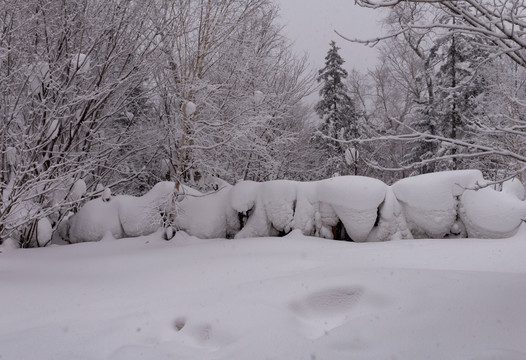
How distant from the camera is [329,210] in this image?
6844 mm

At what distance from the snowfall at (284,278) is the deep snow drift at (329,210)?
0.10ft

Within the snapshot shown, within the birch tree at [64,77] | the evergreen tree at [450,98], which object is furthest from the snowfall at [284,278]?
the evergreen tree at [450,98]

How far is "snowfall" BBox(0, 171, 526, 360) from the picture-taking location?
2201 mm

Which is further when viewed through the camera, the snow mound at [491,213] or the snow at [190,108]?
the snow at [190,108]

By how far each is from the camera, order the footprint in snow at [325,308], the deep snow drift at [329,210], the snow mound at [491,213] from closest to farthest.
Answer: the footprint in snow at [325,308] < the snow mound at [491,213] < the deep snow drift at [329,210]

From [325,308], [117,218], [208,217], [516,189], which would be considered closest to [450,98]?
[516,189]

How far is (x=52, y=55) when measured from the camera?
20.9ft

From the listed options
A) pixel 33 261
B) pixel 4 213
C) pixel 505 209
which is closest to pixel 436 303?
pixel 505 209

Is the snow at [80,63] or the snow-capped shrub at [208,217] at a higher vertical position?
the snow at [80,63]

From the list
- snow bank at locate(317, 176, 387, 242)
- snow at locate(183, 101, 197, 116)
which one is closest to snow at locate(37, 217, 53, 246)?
snow at locate(183, 101, 197, 116)

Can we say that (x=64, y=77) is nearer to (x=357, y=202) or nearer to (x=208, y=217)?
(x=208, y=217)

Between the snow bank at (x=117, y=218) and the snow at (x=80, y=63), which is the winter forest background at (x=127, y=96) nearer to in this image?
the snow at (x=80, y=63)

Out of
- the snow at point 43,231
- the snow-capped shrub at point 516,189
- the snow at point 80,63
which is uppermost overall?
the snow at point 80,63

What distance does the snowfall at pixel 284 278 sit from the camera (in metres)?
2.20
